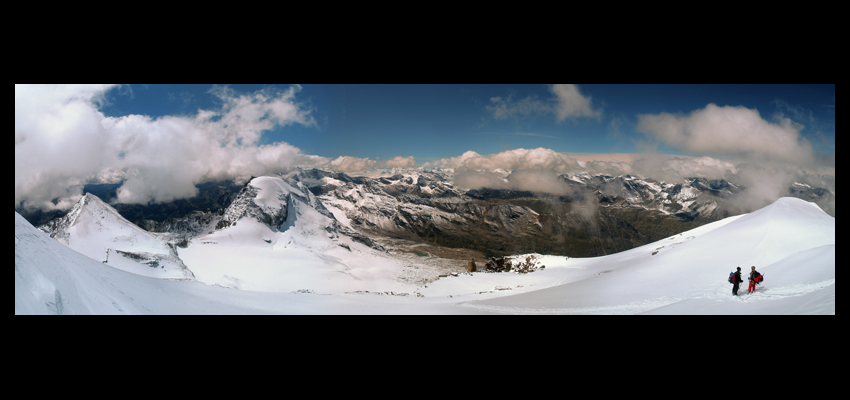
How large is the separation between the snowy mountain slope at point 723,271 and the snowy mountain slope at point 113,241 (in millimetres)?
15933

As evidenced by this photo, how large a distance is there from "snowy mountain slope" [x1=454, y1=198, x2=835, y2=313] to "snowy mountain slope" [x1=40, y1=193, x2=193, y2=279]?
1593 centimetres

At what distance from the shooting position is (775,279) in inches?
257

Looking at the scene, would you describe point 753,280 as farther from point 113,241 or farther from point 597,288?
point 113,241

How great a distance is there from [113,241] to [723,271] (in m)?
31.9

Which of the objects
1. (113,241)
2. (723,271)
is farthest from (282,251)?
(723,271)

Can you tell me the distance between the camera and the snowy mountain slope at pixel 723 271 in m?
6.20

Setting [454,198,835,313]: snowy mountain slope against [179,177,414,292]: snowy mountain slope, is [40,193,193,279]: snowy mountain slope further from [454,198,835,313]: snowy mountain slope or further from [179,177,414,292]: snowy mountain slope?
[454,198,835,313]: snowy mountain slope

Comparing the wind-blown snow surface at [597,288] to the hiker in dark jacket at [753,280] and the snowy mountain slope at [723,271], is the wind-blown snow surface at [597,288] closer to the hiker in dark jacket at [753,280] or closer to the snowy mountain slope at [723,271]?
the snowy mountain slope at [723,271]

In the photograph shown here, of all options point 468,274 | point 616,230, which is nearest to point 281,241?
point 468,274

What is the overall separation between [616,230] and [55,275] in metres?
235

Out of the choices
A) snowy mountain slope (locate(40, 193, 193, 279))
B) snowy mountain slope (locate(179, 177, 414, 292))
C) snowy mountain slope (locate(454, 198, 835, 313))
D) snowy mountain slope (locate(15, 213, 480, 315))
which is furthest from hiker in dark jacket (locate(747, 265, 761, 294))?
snowy mountain slope (locate(40, 193, 193, 279))

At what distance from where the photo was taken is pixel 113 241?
20.0 metres

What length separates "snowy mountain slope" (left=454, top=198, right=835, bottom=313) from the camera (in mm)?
6199

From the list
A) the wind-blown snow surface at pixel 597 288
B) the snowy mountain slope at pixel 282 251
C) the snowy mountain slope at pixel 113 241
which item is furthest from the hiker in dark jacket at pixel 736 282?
the snowy mountain slope at pixel 113 241
